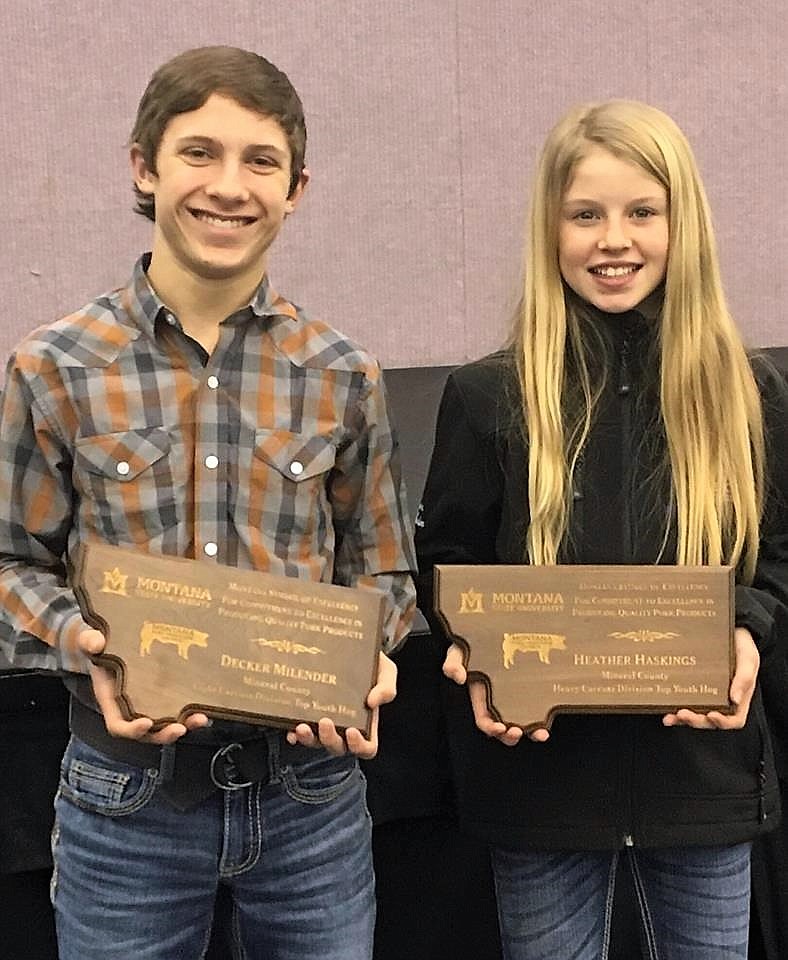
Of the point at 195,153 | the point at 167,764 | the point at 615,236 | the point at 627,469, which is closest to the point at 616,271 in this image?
the point at 615,236

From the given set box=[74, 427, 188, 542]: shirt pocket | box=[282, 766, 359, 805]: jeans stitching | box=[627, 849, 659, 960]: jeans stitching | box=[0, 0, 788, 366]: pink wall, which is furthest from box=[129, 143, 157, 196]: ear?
box=[0, 0, 788, 366]: pink wall

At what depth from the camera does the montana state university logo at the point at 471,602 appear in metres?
0.98

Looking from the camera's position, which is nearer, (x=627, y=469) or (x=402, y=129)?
(x=627, y=469)

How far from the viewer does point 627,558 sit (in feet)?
3.47

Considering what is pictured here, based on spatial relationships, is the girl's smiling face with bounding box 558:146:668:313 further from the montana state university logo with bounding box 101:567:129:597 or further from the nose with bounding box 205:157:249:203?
the montana state university logo with bounding box 101:567:129:597

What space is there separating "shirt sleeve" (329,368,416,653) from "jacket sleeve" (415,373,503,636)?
0.30ft

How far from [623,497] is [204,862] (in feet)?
1.77

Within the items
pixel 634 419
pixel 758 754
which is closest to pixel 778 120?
pixel 634 419

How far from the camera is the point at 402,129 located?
206 cm

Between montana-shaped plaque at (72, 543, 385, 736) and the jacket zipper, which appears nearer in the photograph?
montana-shaped plaque at (72, 543, 385, 736)

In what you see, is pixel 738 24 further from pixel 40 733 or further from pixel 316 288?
pixel 40 733

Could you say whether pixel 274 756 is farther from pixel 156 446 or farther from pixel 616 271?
pixel 616 271

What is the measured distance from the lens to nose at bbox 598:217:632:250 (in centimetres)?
105

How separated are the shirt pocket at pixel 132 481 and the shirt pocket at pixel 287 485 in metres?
Result: 0.07
